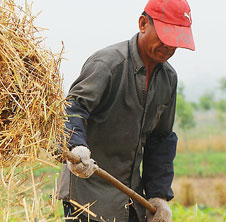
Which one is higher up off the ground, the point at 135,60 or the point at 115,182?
the point at 135,60

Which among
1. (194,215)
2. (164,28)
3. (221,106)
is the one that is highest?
(164,28)

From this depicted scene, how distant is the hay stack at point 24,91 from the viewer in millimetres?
2217

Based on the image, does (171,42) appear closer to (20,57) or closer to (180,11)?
(180,11)

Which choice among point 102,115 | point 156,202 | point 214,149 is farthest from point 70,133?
point 214,149

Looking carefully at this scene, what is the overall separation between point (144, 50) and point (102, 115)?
52 centimetres

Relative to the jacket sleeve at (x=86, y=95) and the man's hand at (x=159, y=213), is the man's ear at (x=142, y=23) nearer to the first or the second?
the jacket sleeve at (x=86, y=95)

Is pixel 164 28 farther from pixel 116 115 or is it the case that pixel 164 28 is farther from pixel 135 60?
pixel 116 115

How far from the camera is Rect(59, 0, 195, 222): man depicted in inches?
116

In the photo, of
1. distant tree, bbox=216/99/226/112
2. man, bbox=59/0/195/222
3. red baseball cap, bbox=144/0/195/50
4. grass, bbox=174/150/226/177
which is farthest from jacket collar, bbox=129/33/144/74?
distant tree, bbox=216/99/226/112

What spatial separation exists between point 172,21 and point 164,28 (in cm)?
10

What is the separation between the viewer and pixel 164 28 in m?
2.98

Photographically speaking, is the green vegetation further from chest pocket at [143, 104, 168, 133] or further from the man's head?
the man's head

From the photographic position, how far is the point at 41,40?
2.42 m

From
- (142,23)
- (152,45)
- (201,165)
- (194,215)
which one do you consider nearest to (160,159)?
(152,45)
